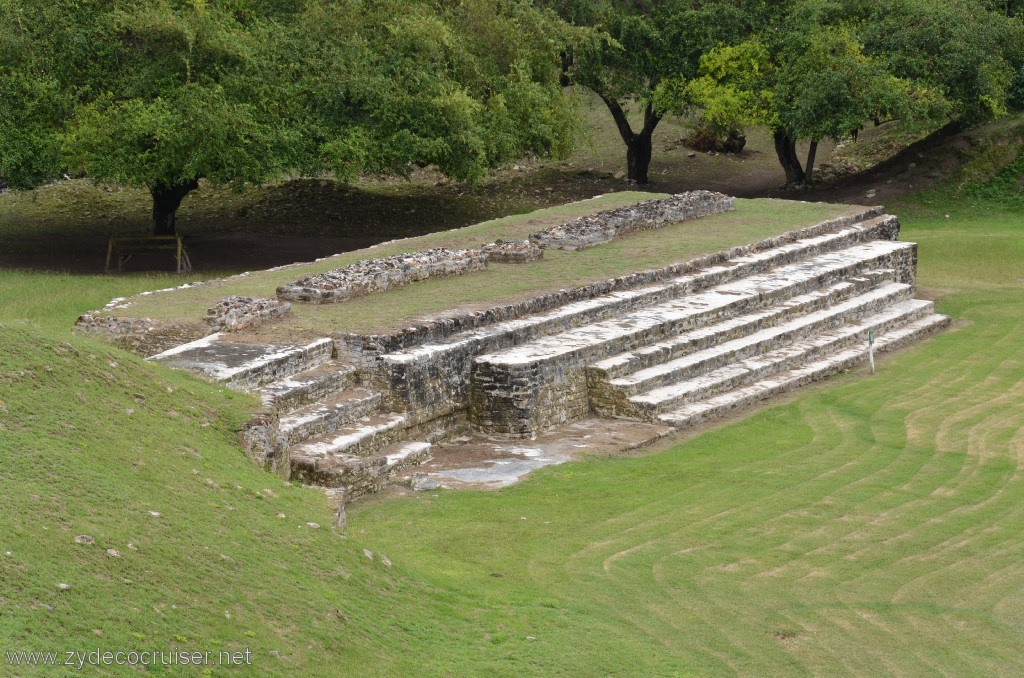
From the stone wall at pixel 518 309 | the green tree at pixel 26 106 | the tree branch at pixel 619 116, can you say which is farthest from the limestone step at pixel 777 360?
the tree branch at pixel 619 116

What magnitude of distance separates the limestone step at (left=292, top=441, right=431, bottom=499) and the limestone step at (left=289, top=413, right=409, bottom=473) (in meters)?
0.05

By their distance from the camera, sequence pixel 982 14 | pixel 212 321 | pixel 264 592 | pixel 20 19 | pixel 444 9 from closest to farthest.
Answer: pixel 264 592 < pixel 212 321 < pixel 20 19 < pixel 444 9 < pixel 982 14

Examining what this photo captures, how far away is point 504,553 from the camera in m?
8.73

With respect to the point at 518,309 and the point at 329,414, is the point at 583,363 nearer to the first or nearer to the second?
Result: the point at 518,309

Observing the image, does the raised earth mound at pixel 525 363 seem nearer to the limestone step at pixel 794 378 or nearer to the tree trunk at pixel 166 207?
the limestone step at pixel 794 378

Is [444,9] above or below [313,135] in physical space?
above

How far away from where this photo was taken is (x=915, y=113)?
23375 mm

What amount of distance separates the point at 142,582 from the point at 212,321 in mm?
6134

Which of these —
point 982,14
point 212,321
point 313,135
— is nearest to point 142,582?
point 212,321

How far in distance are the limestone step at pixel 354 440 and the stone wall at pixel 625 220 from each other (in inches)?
247

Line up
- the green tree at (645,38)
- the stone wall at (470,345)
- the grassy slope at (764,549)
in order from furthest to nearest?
the green tree at (645,38)
the stone wall at (470,345)
the grassy slope at (764,549)

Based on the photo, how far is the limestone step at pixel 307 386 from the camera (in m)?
10.3

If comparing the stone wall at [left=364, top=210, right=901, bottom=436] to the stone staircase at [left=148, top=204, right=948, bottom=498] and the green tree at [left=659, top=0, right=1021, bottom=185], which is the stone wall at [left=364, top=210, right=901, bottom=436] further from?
the green tree at [left=659, top=0, right=1021, bottom=185]

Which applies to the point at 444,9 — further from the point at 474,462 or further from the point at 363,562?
the point at 363,562
